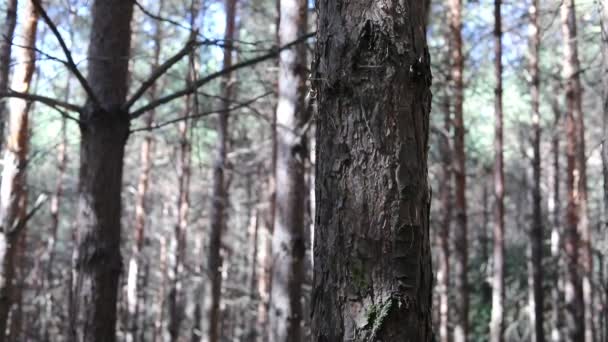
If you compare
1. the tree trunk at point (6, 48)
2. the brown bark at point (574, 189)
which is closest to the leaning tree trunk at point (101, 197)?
the tree trunk at point (6, 48)

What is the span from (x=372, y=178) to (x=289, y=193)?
13.3 ft

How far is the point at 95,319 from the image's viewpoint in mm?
3500

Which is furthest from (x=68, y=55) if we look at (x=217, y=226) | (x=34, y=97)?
(x=217, y=226)

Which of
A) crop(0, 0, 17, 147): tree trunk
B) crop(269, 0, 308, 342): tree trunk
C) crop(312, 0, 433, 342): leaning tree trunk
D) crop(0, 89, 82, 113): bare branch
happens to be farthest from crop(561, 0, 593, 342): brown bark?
crop(312, 0, 433, 342): leaning tree trunk

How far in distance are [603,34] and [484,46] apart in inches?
515

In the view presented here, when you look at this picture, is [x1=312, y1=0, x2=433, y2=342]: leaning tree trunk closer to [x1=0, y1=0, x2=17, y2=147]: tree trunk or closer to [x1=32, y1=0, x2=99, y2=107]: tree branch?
[x1=32, y1=0, x2=99, y2=107]: tree branch

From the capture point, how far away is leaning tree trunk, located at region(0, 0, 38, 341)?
5.64 m

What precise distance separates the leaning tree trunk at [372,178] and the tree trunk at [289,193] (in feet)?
12.3

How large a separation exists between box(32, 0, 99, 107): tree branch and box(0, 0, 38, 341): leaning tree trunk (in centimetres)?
242

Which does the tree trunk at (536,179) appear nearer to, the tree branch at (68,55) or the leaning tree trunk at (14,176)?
the leaning tree trunk at (14,176)

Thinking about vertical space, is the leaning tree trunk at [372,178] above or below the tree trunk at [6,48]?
below

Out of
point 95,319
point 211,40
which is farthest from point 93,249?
point 211,40

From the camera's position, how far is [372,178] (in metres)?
1.89

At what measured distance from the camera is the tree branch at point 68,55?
302 cm
